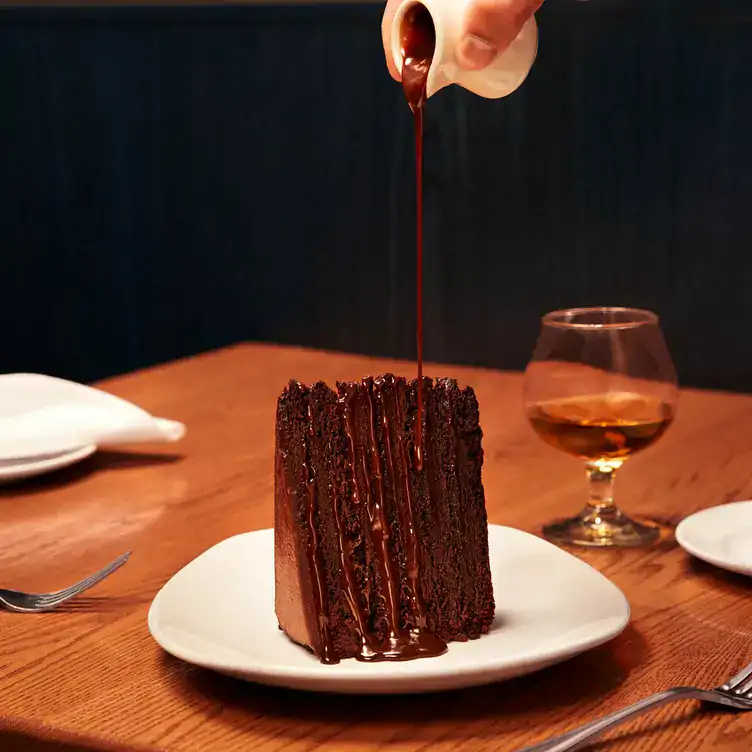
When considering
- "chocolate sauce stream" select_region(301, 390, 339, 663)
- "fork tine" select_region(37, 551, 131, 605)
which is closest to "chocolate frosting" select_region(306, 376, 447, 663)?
"chocolate sauce stream" select_region(301, 390, 339, 663)

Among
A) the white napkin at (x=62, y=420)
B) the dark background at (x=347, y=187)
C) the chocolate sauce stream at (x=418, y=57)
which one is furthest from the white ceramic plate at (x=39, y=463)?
the dark background at (x=347, y=187)

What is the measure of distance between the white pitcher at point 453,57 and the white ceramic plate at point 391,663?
43 centimetres

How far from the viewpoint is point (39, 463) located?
1483 millimetres

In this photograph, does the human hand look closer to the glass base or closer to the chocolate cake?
the chocolate cake

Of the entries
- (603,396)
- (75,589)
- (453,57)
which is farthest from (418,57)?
(75,589)

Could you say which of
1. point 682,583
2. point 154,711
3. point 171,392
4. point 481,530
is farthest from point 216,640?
point 171,392

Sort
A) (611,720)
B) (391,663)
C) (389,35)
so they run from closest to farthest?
(611,720), (391,663), (389,35)

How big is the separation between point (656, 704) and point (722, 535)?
42 cm

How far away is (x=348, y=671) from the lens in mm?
838

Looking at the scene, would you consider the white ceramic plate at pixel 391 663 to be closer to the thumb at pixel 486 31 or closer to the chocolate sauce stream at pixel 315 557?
the chocolate sauce stream at pixel 315 557

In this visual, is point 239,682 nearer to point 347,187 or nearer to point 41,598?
point 41,598

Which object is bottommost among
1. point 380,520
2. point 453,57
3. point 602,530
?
point 602,530

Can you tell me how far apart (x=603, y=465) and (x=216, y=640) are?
1.71 feet

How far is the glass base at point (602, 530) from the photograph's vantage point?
125 cm
